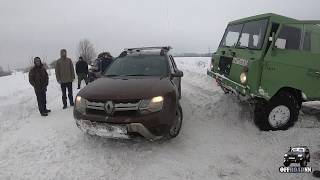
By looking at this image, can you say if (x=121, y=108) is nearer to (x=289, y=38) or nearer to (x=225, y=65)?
(x=225, y=65)

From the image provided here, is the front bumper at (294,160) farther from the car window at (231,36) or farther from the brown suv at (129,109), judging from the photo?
the car window at (231,36)

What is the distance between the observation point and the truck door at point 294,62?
730 cm

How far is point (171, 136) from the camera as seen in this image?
21.4 ft

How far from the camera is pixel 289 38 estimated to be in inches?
300

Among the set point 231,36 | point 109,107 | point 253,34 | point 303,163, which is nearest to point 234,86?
point 253,34

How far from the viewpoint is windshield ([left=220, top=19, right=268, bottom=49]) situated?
7.62 meters

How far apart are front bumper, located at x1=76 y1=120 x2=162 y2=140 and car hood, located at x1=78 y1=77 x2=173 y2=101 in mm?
455

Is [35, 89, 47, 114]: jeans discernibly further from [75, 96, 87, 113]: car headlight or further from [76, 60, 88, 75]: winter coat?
[76, 60, 88, 75]: winter coat

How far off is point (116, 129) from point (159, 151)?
949 mm

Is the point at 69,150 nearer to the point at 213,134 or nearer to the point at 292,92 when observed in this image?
the point at 213,134

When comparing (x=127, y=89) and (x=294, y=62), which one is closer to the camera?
(x=127, y=89)

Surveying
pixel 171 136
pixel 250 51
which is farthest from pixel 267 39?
pixel 171 136

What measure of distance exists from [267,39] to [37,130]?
544cm

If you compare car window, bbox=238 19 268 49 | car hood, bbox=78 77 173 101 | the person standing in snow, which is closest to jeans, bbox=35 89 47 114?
the person standing in snow
